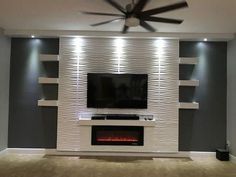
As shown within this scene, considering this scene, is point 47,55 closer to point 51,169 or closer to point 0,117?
point 0,117

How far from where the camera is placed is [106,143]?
6250mm

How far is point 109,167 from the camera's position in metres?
5.34

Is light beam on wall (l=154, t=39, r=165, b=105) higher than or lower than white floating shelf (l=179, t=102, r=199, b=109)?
higher

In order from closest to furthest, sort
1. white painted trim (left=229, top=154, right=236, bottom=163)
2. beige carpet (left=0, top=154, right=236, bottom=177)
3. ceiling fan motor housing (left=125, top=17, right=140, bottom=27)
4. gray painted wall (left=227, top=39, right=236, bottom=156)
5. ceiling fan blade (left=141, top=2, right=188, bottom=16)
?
ceiling fan blade (left=141, top=2, right=188, bottom=16) < ceiling fan motor housing (left=125, top=17, right=140, bottom=27) < beige carpet (left=0, top=154, right=236, bottom=177) < white painted trim (left=229, top=154, right=236, bottom=163) < gray painted wall (left=227, top=39, right=236, bottom=156)

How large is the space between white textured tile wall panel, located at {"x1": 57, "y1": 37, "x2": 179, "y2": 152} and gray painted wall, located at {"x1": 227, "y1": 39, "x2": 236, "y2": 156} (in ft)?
3.75

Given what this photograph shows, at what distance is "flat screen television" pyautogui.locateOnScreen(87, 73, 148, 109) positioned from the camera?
6258mm

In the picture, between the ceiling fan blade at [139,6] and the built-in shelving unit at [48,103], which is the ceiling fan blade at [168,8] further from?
the built-in shelving unit at [48,103]

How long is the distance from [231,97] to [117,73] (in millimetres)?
2536

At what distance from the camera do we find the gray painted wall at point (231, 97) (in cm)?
605

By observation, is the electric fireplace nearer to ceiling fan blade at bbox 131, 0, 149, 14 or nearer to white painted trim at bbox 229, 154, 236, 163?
white painted trim at bbox 229, 154, 236, 163

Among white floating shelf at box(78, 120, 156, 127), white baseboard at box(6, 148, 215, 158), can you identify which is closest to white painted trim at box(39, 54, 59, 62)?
white floating shelf at box(78, 120, 156, 127)

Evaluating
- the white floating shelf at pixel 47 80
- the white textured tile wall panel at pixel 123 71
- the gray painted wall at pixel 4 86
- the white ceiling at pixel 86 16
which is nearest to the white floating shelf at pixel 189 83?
the white textured tile wall panel at pixel 123 71

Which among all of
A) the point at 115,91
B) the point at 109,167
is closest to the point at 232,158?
the point at 109,167

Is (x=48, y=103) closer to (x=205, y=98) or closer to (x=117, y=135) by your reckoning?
(x=117, y=135)
